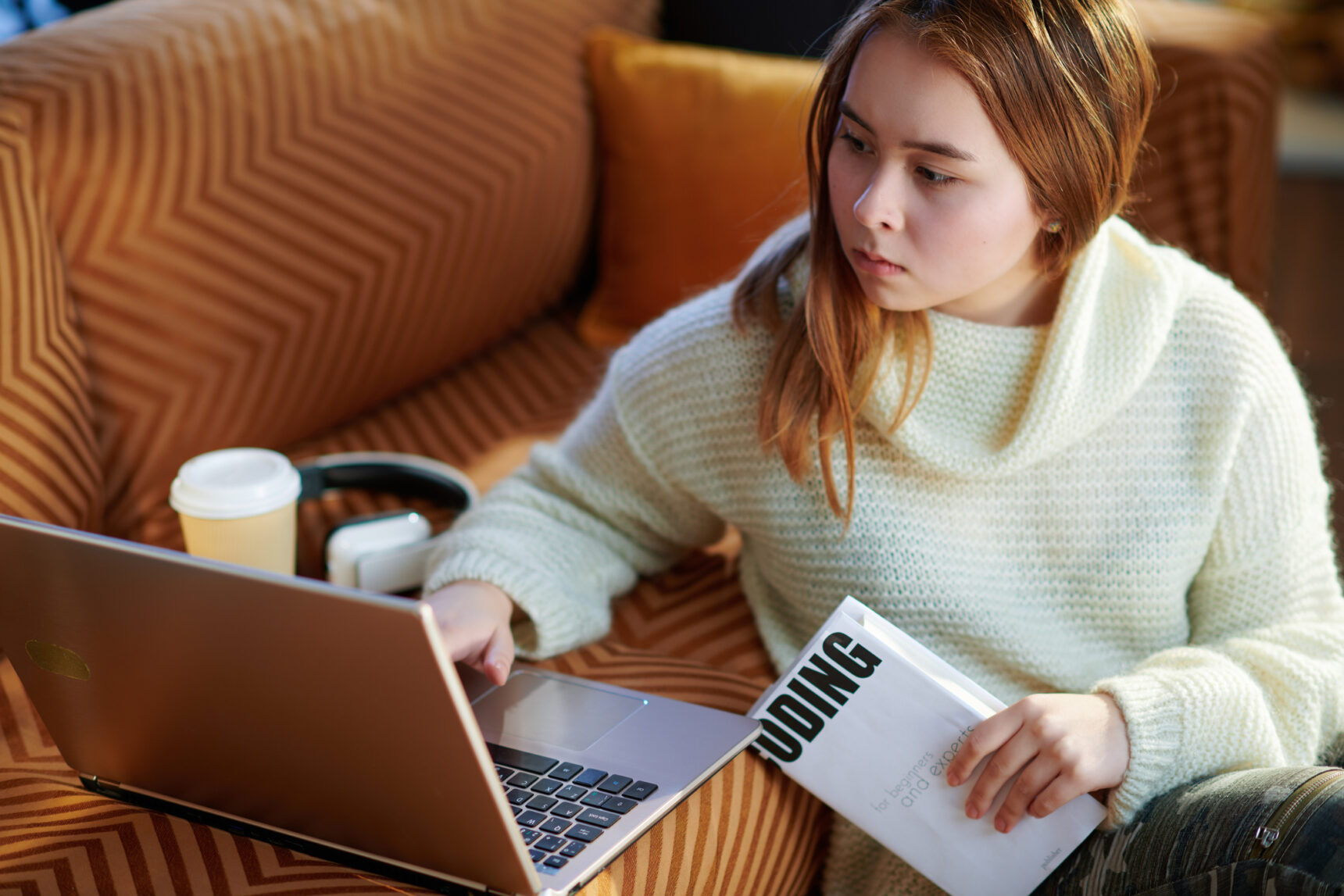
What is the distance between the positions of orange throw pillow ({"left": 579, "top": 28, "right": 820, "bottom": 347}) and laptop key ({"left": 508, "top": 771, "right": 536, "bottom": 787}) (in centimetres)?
77

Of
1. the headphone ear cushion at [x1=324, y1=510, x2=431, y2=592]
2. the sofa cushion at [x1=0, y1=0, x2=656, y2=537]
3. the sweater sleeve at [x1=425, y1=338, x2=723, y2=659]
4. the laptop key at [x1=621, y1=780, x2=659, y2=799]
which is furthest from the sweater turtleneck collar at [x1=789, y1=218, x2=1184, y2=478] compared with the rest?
the sofa cushion at [x1=0, y1=0, x2=656, y2=537]

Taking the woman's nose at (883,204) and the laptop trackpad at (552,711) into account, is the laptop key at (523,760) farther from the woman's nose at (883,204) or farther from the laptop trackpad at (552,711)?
the woman's nose at (883,204)

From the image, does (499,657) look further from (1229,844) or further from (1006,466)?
(1229,844)

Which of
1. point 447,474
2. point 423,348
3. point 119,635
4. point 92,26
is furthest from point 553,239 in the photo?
point 119,635

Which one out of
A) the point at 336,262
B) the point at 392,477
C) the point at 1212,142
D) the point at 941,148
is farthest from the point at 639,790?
the point at 1212,142

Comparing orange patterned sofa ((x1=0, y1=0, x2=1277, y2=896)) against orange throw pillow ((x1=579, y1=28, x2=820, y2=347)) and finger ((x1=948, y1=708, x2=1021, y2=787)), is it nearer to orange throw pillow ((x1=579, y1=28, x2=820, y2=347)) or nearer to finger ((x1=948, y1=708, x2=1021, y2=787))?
orange throw pillow ((x1=579, y1=28, x2=820, y2=347))

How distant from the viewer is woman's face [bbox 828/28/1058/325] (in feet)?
2.76

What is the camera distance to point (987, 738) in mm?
834

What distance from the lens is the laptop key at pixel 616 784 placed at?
0.87 meters

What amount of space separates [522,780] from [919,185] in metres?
0.49

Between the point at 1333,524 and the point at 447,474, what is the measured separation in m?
0.91

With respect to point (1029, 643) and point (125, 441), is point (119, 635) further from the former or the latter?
point (1029, 643)

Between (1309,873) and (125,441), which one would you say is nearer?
(1309,873)

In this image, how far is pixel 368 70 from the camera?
1.41 m
